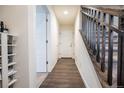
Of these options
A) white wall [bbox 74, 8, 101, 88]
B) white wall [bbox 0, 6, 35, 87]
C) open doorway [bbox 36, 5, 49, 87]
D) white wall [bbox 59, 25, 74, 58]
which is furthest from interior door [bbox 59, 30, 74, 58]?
white wall [bbox 0, 6, 35, 87]

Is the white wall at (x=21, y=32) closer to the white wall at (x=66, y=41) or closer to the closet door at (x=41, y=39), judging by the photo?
the closet door at (x=41, y=39)

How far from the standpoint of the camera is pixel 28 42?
2838 millimetres

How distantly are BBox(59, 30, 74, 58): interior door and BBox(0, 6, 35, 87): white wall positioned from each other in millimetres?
6795

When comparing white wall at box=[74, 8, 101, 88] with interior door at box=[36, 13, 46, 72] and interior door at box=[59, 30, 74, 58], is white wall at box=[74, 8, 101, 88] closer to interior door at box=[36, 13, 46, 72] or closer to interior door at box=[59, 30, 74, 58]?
interior door at box=[36, 13, 46, 72]

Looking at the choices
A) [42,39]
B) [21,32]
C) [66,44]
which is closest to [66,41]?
[66,44]

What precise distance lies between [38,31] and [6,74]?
10.6ft

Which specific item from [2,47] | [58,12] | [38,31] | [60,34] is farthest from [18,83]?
[60,34]

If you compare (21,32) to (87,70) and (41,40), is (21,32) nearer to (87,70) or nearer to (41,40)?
(87,70)

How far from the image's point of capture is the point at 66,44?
9703mm

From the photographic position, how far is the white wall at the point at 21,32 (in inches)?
110

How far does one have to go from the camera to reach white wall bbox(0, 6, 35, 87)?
2.81 m

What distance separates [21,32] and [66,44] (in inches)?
274

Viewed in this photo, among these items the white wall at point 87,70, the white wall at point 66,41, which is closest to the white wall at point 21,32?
the white wall at point 87,70
